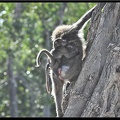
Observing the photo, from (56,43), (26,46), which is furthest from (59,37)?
(26,46)

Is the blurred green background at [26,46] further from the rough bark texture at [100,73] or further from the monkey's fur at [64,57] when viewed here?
the rough bark texture at [100,73]

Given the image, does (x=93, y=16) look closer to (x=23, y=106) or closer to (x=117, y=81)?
(x=117, y=81)

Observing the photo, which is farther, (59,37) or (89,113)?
(59,37)

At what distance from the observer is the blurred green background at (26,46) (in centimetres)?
2650

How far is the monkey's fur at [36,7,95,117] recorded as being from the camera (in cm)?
805

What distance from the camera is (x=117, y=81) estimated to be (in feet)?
21.7

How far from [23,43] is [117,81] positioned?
21.2 m

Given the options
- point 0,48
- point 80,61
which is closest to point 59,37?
point 80,61

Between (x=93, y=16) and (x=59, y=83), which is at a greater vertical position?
(x=93, y=16)

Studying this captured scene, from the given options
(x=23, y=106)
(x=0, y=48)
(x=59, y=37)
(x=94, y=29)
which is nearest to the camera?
(x=94, y=29)

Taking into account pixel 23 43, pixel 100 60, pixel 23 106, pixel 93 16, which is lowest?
pixel 23 106

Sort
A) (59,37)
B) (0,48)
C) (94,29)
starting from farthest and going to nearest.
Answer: (0,48)
(59,37)
(94,29)

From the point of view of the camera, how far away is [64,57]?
27.1 ft

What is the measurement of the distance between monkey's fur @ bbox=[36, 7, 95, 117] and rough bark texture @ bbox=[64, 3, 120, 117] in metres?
0.46
